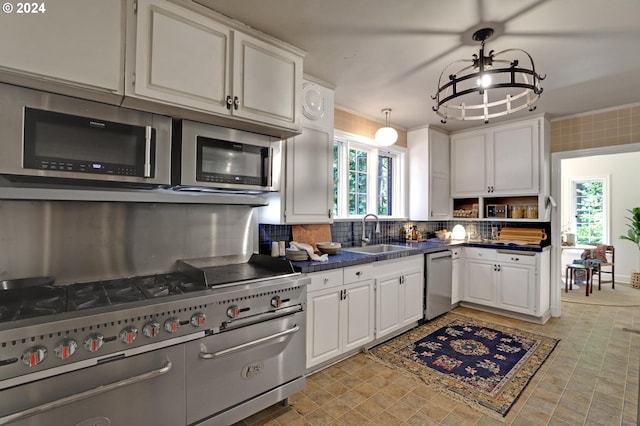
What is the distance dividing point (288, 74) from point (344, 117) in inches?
56.2

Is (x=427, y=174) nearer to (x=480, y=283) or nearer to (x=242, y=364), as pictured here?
(x=480, y=283)

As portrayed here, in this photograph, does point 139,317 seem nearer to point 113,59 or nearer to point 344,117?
point 113,59

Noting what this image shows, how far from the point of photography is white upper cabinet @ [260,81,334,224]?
2.48m

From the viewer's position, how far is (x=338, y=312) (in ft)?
8.23

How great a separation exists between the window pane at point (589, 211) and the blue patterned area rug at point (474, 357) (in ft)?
13.8

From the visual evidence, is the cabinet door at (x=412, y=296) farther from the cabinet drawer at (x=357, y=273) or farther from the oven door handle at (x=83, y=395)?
the oven door handle at (x=83, y=395)

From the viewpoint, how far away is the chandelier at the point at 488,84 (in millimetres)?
1775

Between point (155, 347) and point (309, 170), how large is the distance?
170 cm

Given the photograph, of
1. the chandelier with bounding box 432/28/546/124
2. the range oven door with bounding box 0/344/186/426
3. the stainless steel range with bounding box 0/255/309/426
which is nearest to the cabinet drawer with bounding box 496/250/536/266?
the chandelier with bounding box 432/28/546/124

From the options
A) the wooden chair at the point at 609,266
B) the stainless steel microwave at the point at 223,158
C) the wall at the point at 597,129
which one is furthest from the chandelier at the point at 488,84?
the wooden chair at the point at 609,266

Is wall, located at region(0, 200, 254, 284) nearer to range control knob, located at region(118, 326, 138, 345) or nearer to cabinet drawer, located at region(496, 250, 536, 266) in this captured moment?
range control knob, located at region(118, 326, 138, 345)

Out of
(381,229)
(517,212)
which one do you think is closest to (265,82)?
(381,229)

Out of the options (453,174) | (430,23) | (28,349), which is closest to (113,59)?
(28,349)

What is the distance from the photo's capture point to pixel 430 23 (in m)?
1.99
